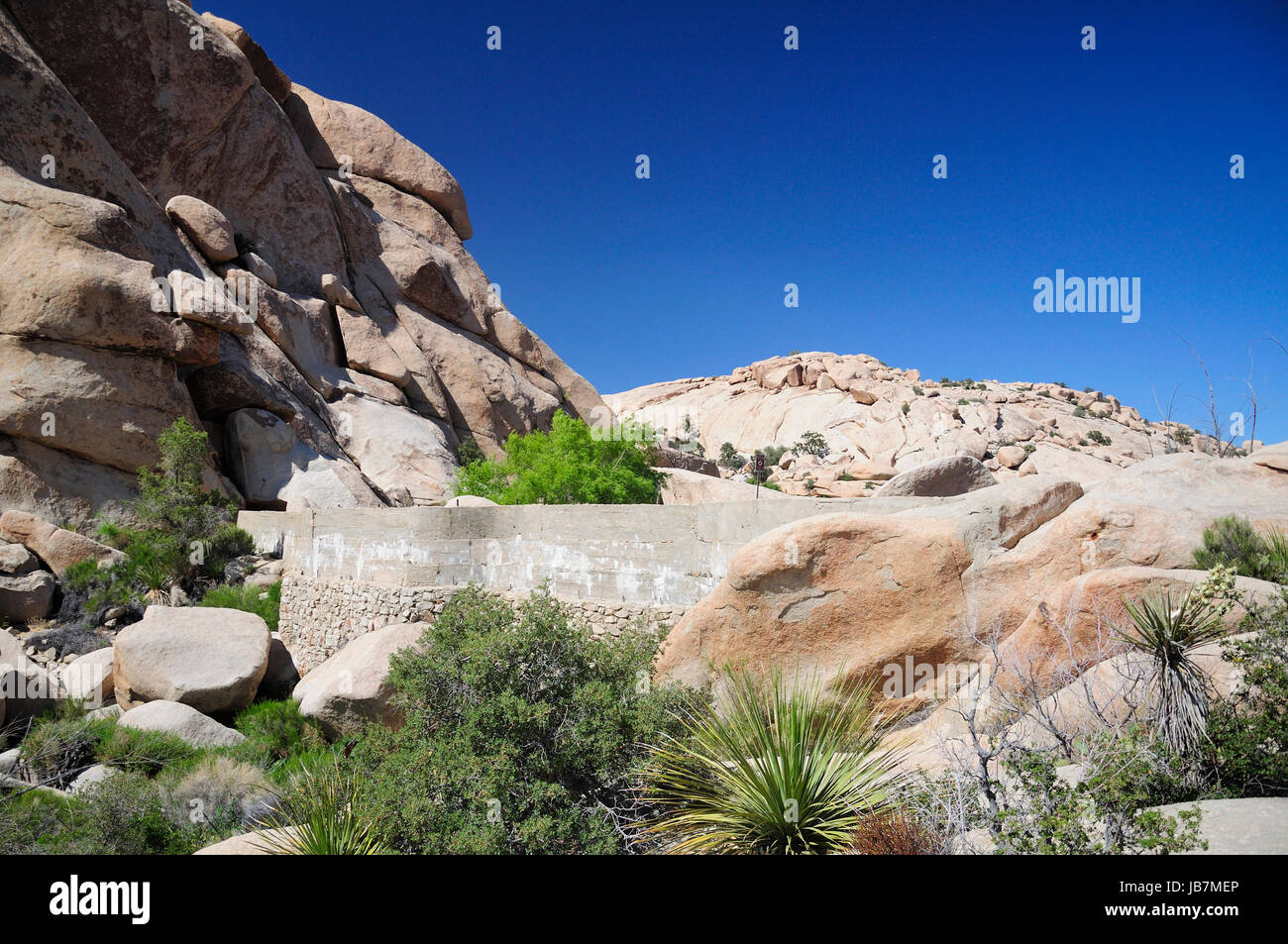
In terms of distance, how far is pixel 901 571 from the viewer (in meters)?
7.61

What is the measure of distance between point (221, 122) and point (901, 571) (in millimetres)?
34896

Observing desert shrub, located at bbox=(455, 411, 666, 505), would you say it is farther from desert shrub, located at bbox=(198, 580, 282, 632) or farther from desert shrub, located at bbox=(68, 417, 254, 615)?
desert shrub, located at bbox=(68, 417, 254, 615)

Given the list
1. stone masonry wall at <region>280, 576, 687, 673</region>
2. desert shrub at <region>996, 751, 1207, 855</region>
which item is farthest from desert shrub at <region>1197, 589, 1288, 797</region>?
stone masonry wall at <region>280, 576, 687, 673</region>

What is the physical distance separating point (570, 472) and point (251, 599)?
9.10 meters

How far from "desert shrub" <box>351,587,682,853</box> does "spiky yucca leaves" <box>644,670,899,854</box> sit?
0.48 m

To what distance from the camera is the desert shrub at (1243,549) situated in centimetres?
615

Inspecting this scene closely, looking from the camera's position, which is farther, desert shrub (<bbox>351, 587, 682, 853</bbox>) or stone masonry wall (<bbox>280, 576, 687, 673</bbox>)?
stone masonry wall (<bbox>280, 576, 687, 673</bbox>)

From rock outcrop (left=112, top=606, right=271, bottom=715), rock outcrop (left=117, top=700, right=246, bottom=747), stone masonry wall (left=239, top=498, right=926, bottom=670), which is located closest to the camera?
stone masonry wall (left=239, top=498, right=926, bottom=670)

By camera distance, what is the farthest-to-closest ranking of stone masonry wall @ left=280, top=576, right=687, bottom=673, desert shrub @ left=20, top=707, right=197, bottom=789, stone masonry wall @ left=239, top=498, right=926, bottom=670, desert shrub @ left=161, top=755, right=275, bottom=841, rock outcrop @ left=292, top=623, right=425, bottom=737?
rock outcrop @ left=292, top=623, right=425, bottom=737 → desert shrub @ left=20, top=707, right=197, bottom=789 → stone masonry wall @ left=280, top=576, right=687, bottom=673 → stone masonry wall @ left=239, top=498, right=926, bottom=670 → desert shrub @ left=161, top=755, right=275, bottom=841

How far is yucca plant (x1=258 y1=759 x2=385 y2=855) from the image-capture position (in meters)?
6.33

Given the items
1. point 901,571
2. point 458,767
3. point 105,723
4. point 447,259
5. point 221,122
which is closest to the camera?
point 458,767

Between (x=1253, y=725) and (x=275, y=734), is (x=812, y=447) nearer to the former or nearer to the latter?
(x=275, y=734)
